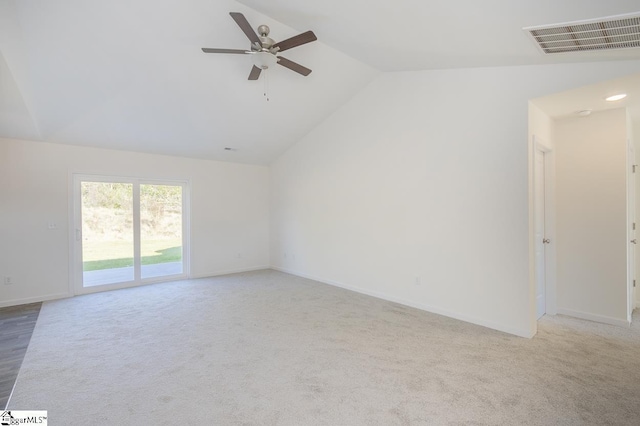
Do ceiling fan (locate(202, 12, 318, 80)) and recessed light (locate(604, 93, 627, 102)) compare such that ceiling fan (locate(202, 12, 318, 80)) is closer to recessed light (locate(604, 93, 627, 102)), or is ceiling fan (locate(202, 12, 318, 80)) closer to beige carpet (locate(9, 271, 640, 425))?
beige carpet (locate(9, 271, 640, 425))

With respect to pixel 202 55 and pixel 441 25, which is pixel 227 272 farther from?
pixel 441 25

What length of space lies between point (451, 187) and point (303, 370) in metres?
2.85

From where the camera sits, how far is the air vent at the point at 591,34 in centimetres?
208

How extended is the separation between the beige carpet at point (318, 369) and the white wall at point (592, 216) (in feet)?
1.23

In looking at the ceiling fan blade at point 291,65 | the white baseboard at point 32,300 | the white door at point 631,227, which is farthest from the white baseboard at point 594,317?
the white baseboard at point 32,300

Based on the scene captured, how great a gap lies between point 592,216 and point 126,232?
23.7ft

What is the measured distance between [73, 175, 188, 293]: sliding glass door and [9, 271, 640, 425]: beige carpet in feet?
3.92

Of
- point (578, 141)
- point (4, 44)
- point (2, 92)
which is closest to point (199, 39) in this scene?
point (4, 44)

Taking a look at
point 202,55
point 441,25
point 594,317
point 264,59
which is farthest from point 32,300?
point 594,317

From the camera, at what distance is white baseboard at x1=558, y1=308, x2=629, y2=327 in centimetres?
366

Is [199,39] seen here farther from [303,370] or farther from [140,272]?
[140,272]

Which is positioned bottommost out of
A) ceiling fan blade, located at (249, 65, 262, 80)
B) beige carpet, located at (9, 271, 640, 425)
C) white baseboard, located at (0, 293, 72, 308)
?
beige carpet, located at (9, 271, 640, 425)

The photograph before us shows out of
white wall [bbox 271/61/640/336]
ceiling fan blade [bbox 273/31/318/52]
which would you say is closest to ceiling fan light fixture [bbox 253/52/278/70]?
ceiling fan blade [bbox 273/31/318/52]

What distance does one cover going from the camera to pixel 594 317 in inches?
151
